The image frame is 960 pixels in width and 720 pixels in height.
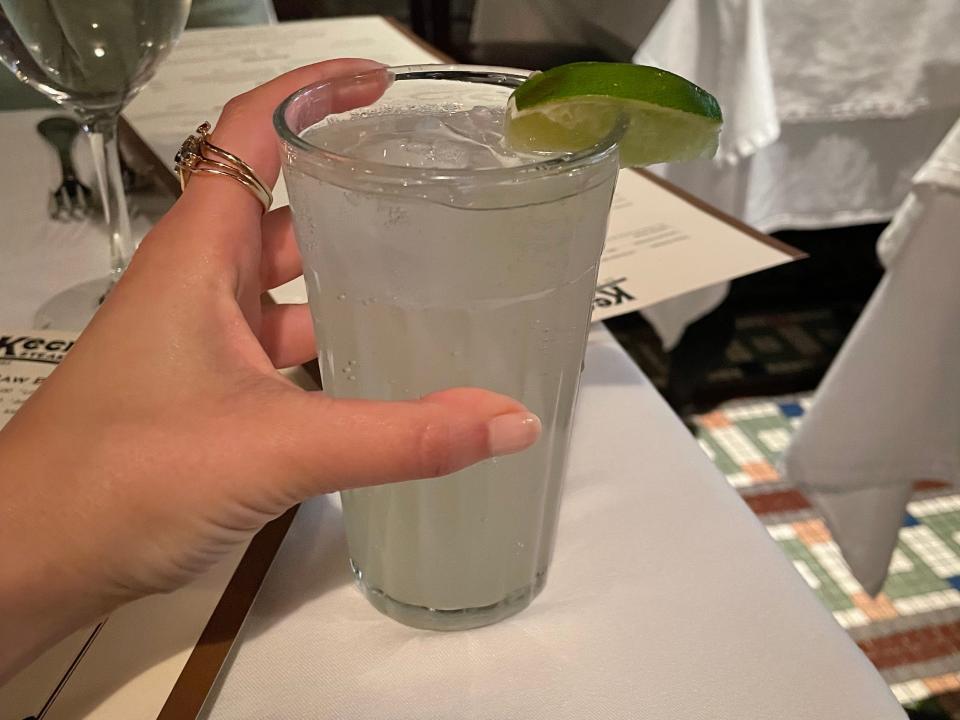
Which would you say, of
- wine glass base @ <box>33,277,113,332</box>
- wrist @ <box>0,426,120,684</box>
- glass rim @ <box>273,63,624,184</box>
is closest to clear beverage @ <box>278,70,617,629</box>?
glass rim @ <box>273,63,624,184</box>

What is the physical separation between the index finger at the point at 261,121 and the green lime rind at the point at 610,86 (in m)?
0.08

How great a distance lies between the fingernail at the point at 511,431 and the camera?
10.0 inches

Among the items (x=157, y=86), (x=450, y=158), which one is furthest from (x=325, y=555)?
(x=157, y=86)

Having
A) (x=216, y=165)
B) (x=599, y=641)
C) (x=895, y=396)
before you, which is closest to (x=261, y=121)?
(x=216, y=165)

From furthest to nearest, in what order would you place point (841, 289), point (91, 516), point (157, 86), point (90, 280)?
point (841, 289), point (157, 86), point (90, 280), point (91, 516)

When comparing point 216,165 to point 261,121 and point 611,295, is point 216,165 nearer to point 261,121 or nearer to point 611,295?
point 261,121

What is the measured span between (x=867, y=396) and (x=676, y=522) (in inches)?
24.8

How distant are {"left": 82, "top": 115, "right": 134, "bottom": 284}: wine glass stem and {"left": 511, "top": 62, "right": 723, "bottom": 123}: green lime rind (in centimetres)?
35

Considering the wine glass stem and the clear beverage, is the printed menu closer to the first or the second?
the clear beverage

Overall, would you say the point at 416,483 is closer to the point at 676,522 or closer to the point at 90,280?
the point at 676,522

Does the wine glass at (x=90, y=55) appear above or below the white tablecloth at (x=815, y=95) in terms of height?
above

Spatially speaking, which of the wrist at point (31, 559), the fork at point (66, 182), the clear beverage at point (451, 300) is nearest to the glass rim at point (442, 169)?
the clear beverage at point (451, 300)

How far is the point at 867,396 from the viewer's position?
899 mm

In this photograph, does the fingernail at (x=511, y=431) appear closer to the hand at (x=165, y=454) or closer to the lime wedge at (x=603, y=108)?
the hand at (x=165, y=454)
